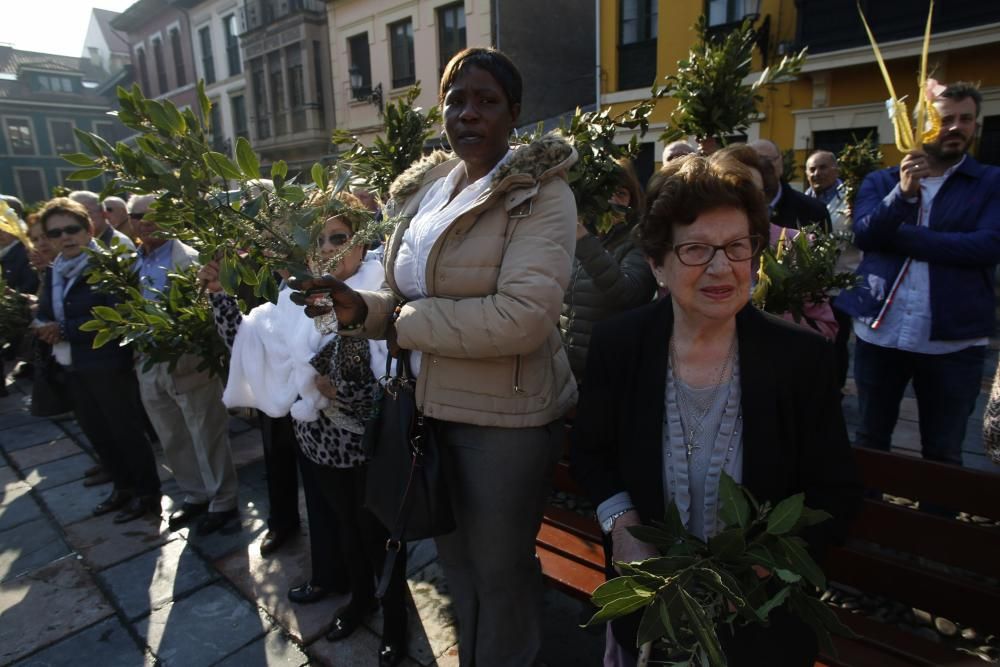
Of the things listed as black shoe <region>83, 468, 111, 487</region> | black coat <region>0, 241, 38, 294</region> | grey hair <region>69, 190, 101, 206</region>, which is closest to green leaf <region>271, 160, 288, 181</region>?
black shoe <region>83, 468, 111, 487</region>

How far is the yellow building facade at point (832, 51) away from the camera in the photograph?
9.84 m

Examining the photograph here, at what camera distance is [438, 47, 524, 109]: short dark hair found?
1.70m

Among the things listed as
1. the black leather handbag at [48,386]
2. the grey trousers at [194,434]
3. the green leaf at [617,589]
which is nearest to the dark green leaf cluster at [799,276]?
the green leaf at [617,589]

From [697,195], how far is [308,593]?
2.58 m

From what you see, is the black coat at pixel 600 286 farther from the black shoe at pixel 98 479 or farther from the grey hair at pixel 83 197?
the grey hair at pixel 83 197

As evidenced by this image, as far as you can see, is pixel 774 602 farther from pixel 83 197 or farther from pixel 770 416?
pixel 83 197

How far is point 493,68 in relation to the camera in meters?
1.70

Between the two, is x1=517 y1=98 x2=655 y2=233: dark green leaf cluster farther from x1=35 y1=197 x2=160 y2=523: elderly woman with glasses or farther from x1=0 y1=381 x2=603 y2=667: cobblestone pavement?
x1=35 y1=197 x2=160 y2=523: elderly woman with glasses

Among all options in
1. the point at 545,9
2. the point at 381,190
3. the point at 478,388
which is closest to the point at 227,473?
the point at 381,190

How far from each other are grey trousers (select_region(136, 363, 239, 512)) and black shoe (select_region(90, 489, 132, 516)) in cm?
51

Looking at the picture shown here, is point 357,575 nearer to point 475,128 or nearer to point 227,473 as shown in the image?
point 227,473

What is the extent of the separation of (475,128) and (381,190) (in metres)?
1.79

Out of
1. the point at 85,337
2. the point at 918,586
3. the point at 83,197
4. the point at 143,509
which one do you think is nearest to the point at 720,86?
the point at 918,586

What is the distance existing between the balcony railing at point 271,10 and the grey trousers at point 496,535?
2171 cm
